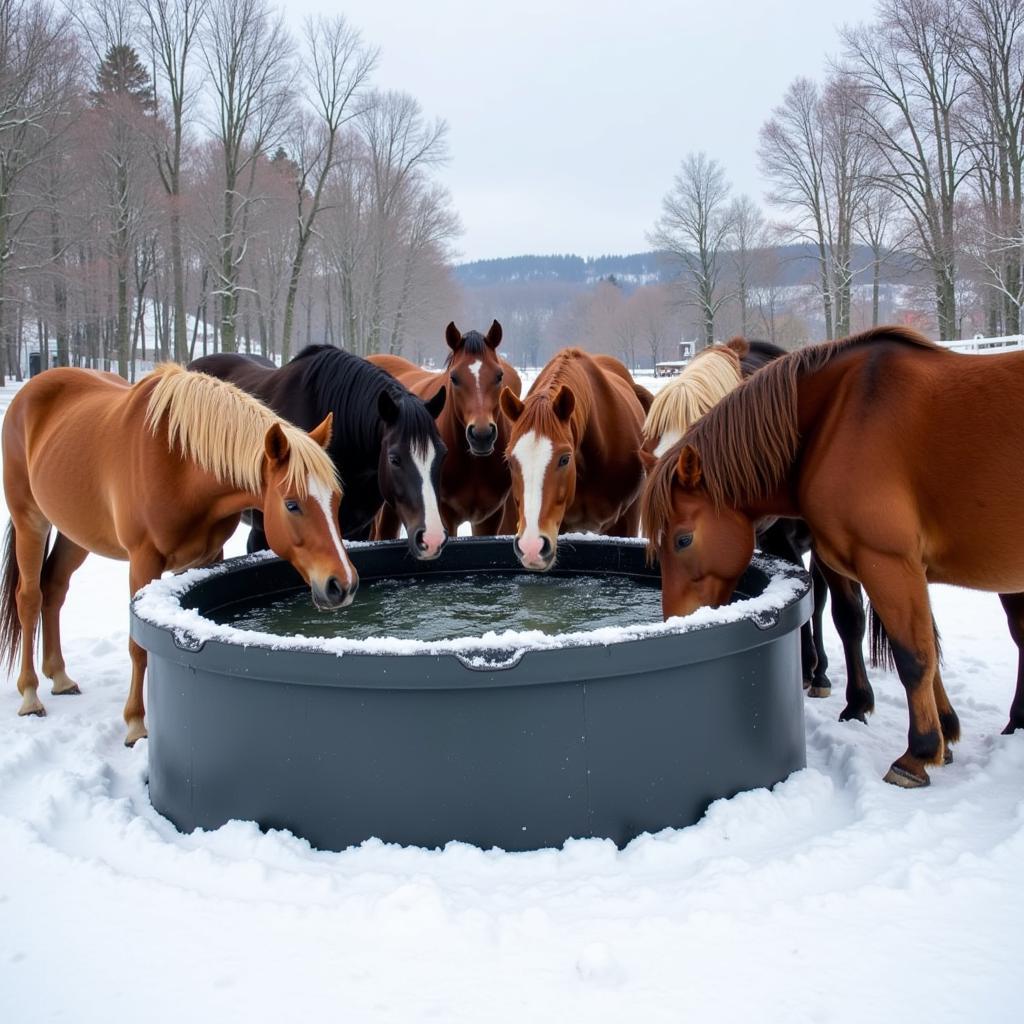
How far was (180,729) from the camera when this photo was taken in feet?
9.31

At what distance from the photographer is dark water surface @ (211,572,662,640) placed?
3.72 metres

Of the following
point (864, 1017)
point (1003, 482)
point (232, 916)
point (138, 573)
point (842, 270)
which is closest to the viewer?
point (864, 1017)

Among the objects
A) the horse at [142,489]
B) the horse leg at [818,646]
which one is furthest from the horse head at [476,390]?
the horse leg at [818,646]

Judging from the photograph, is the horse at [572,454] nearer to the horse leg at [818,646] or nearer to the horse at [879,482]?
the horse at [879,482]

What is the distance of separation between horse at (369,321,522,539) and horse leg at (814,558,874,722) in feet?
6.67

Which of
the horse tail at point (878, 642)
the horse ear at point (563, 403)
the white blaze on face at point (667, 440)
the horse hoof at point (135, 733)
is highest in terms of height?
the horse ear at point (563, 403)

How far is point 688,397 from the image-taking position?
4.21 m

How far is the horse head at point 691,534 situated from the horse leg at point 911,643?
48 cm

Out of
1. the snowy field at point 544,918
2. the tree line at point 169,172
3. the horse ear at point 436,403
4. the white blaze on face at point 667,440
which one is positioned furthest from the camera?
the tree line at point 169,172

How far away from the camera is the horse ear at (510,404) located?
4.09 metres

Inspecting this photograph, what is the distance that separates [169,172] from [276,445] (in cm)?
2588

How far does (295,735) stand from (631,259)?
204356 mm

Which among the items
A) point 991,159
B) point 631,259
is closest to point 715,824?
point 991,159

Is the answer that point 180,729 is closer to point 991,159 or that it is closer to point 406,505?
point 406,505
